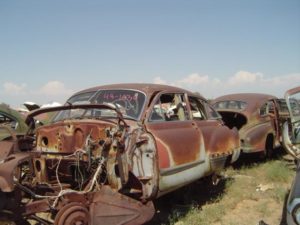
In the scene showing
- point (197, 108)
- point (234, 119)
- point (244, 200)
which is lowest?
point (244, 200)

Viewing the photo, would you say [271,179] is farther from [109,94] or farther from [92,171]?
[92,171]

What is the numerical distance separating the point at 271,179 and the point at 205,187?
5.39 ft

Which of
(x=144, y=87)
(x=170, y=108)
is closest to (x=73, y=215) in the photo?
(x=144, y=87)

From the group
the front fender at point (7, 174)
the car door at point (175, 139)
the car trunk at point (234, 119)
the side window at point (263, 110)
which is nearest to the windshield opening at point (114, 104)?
the car door at point (175, 139)

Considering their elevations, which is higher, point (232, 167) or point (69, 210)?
point (69, 210)

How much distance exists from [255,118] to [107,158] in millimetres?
6073

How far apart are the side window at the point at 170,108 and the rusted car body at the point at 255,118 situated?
11.3 ft

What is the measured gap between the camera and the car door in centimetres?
518

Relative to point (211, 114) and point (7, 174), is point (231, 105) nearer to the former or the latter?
point (211, 114)

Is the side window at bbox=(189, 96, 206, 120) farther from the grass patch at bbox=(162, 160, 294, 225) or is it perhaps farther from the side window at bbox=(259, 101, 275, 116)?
the side window at bbox=(259, 101, 275, 116)

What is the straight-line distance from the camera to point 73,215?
4109 millimetres

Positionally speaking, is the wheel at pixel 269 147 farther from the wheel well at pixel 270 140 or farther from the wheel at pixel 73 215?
the wheel at pixel 73 215

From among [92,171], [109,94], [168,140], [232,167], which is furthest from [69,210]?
[232,167]

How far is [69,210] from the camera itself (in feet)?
13.4
